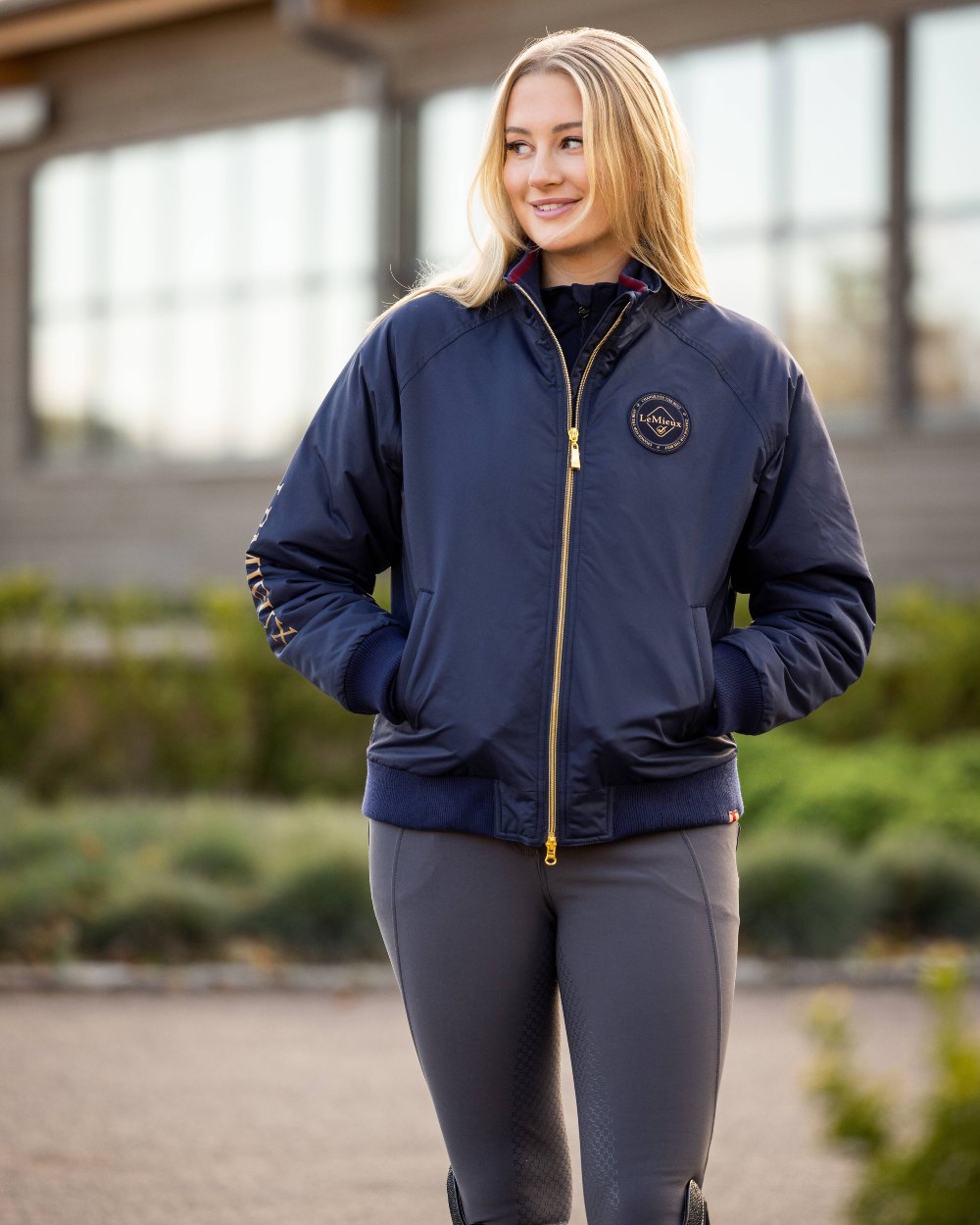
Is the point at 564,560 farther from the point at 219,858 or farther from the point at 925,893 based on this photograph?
the point at 219,858

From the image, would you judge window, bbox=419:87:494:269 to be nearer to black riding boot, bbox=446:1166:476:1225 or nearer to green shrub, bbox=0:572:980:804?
green shrub, bbox=0:572:980:804

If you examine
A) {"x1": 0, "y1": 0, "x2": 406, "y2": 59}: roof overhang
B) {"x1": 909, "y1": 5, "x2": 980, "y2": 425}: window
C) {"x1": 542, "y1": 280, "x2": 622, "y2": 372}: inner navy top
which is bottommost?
{"x1": 542, "y1": 280, "x2": 622, "y2": 372}: inner navy top

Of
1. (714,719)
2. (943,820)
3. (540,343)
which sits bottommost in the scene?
(943,820)

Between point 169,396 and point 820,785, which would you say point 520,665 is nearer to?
point 820,785

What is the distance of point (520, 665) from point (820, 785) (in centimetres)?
632

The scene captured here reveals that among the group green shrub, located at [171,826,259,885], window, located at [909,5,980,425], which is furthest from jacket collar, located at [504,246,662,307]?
window, located at [909,5,980,425]

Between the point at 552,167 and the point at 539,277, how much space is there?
0.55 feet

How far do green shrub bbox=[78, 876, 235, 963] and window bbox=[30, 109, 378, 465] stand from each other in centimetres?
896

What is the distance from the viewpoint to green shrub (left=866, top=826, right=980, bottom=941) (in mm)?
7371

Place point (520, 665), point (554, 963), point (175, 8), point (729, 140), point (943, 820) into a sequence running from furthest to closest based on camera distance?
1. point (175, 8)
2. point (729, 140)
3. point (943, 820)
4. point (554, 963)
5. point (520, 665)

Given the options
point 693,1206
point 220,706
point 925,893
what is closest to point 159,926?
point 220,706

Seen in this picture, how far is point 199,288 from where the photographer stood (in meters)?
17.4

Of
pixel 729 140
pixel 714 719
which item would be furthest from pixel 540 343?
pixel 729 140

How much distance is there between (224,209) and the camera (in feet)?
55.8
